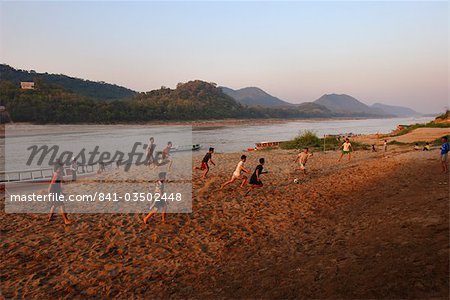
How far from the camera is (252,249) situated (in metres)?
6.89

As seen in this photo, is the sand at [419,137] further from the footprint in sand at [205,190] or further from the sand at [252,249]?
the footprint in sand at [205,190]

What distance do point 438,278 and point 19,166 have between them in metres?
26.1

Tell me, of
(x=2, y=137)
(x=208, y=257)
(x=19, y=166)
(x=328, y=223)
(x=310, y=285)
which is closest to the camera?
(x=310, y=285)

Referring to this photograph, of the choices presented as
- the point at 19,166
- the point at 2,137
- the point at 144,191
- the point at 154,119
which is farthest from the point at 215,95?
the point at 144,191

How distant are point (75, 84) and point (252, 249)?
452ft

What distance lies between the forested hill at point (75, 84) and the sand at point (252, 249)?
338 ft

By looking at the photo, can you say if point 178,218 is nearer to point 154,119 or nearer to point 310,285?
point 310,285

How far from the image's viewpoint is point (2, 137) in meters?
44.1

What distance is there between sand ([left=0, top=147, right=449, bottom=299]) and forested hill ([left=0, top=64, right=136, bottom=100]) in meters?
103

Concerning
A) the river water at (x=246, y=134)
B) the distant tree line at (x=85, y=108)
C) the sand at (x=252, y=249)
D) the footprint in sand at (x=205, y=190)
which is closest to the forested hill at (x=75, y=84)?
the distant tree line at (x=85, y=108)

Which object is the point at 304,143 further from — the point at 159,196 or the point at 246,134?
the point at 246,134

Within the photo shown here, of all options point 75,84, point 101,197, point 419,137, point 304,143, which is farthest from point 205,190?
point 75,84

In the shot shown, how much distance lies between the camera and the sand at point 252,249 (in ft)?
15.3

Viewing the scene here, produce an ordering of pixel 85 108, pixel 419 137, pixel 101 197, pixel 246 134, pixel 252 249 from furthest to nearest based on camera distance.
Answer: pixel 85 108
pixel 246 134
pixel 419 137
pixel 101 197
pixel 252 249
